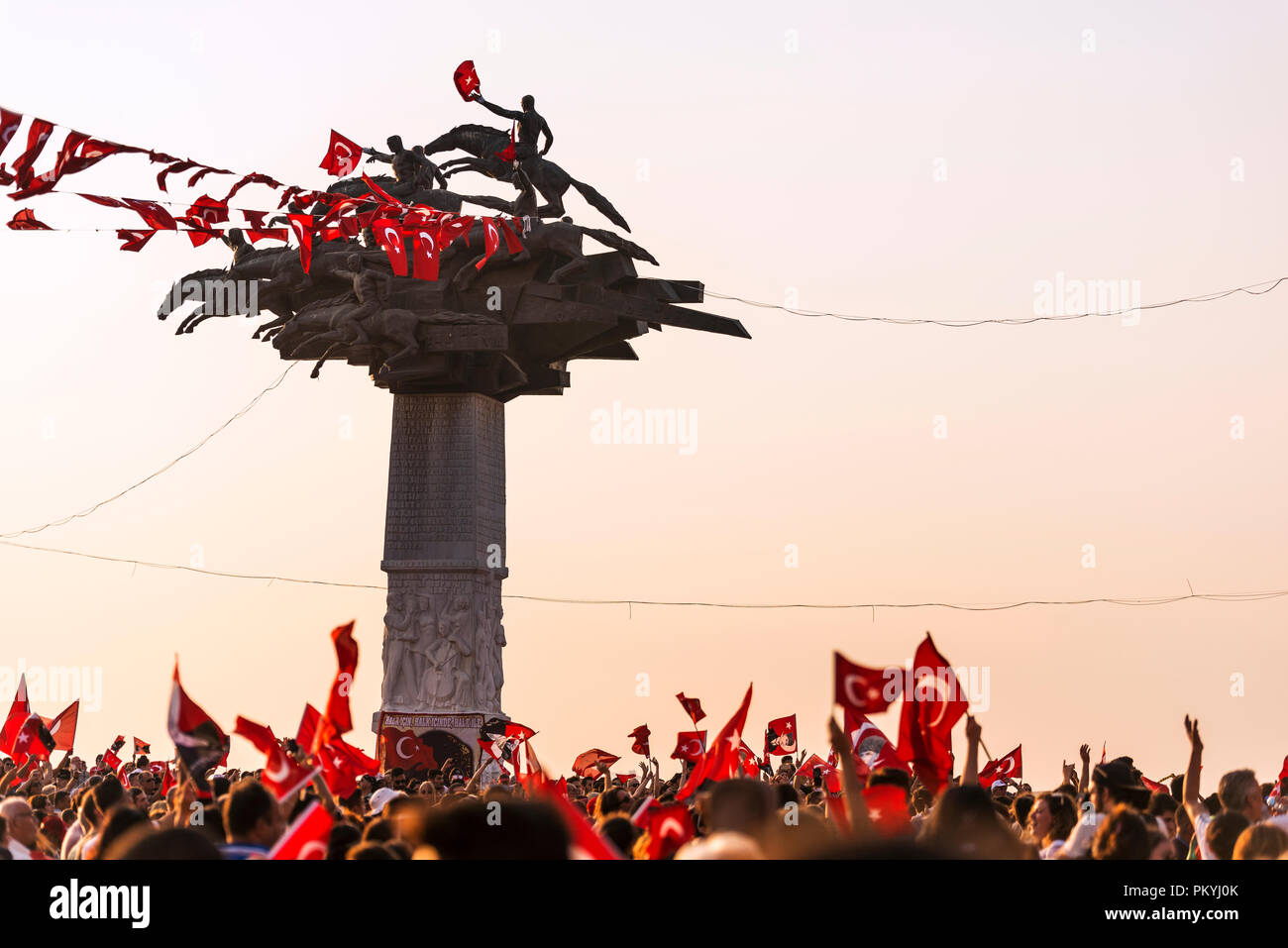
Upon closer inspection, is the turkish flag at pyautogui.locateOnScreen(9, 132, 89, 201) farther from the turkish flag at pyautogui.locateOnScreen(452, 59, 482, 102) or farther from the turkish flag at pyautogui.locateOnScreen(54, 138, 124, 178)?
the turkish flag at pyautogui.locateOnScreen(452, 59, 482, 102)

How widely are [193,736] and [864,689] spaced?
459 cm

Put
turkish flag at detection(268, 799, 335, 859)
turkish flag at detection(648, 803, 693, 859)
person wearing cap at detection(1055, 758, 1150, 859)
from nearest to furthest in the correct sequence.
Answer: turkish flag at detection(268, 799, 335, 859), turkish flag at detection(648, 803, 693, 859), person wearing cap at detection(1055, 758, 1150, 859)

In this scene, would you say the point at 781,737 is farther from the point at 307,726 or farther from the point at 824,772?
the point at 307,726

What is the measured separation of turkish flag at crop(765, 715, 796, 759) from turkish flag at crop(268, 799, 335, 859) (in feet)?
77.4

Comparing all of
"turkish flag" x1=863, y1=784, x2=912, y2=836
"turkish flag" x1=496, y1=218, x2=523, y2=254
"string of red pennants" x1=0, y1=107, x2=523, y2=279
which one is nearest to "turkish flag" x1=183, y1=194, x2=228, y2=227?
"string of red pennants" x1=0, y1=107, x2=523, y2=279

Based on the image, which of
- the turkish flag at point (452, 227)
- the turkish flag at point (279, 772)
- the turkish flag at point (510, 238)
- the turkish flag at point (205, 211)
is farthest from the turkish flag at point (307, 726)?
the turkish flag at point (510, 238)

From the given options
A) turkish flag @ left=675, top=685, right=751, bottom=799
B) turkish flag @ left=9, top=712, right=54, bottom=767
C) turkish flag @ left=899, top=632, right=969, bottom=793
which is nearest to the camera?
turkish flag @ left=899, top=632, right=969, bottom=793

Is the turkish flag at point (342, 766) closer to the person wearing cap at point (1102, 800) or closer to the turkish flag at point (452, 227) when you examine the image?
the person wearing cap at point (1102, 800)

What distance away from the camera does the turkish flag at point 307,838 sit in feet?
23.4

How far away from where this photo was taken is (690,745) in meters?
26.8

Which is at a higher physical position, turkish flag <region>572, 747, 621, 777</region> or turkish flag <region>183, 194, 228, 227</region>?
turkish flag <region>183, 194, 228, 227</region>

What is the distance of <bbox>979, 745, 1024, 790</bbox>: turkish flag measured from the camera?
23345 millimetres

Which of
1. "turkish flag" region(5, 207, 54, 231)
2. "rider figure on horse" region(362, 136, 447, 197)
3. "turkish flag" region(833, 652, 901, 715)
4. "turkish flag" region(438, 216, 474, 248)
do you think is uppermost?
"rider figure on horse" region(362, 136, 447, 197)

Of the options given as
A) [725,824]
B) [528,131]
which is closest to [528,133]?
[528,131]
